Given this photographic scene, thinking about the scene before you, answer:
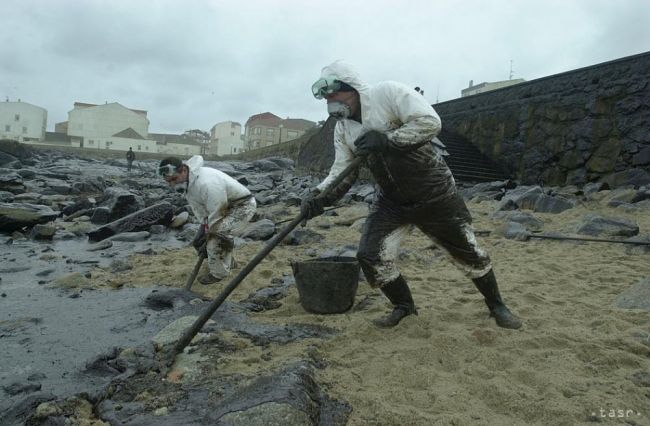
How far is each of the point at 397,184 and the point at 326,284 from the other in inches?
44.2

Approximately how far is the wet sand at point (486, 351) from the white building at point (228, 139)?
72945 mm

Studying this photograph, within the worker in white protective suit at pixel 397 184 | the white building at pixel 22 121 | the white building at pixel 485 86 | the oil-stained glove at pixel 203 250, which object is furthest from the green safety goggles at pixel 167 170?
the white building at pixel 22 121

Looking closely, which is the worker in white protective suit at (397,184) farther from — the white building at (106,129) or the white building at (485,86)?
the white building at (106,129)

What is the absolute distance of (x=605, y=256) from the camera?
5.05 metres

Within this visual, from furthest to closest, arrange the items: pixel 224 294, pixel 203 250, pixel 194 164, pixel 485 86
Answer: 1. pixel 485 86
2. pixel 194 164
3. pixel 203 250
4. pixel 224 294

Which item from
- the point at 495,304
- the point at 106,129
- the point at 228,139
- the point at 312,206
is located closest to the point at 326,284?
the point at 312,206

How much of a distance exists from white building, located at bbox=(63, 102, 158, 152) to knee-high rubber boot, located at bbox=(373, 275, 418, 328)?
61.4 meters

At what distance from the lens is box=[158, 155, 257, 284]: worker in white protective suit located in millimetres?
5039

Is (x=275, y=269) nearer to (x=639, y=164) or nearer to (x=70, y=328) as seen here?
(x=70, y=328)

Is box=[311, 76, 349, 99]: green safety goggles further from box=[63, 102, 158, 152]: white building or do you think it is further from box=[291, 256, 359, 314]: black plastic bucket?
box=[63, 102, 158, 152]: white building

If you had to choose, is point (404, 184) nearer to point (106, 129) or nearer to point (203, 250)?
point (203, 250)

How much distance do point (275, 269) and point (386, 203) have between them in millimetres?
2395

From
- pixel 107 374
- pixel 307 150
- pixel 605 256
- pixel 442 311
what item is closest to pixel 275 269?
pixel 442 311

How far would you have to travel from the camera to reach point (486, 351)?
286 centimetres
